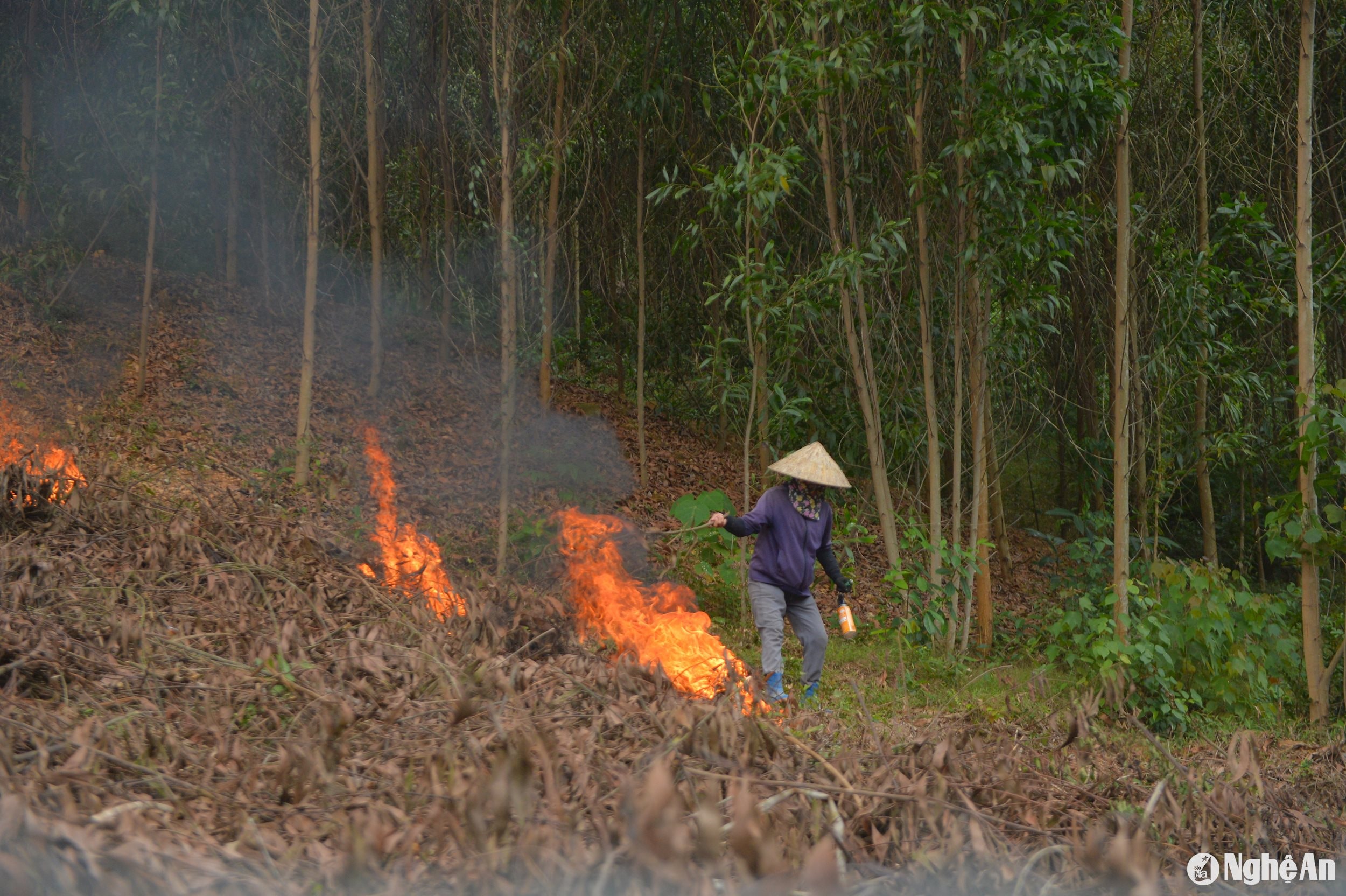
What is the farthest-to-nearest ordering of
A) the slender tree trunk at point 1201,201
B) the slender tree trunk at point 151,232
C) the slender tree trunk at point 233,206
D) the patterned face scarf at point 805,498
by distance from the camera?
the slender tree trunk at point 233,206 → the slender tree trunk at point 151,232 → the slender tree trunk at point 1201,201 → the patterned face scarf at point 805,498

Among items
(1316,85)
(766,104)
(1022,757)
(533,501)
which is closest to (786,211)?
(766,104)

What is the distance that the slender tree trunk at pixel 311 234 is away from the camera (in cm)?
857

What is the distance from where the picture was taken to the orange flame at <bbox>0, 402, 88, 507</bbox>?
5.86 metres

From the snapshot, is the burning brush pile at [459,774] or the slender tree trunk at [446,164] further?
the slender tree trunk at [446,164]

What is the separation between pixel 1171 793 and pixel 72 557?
5.39 metres

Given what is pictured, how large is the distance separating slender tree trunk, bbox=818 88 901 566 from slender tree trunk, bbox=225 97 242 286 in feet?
28.4

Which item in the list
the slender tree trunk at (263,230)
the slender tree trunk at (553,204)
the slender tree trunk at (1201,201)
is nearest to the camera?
the slender tree trunk at (553,204)

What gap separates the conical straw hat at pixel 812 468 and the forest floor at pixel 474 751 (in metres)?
1.45

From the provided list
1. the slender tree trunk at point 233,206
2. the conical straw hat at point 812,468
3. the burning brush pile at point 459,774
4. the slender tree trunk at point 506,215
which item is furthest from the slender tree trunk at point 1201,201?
the slender tree trunk at point 233,206

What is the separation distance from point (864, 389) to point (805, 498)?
89.0 inches

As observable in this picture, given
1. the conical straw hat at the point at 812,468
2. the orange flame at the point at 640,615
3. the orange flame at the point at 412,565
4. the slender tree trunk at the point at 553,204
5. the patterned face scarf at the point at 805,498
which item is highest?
the slender tree trunk at the point at 553,204

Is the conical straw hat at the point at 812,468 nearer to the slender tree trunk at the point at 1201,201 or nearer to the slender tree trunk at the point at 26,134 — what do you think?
the slender tree trunk at the point at 1201,201

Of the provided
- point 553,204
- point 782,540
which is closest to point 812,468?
point 782,540

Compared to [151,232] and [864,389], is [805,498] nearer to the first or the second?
[864,389]
